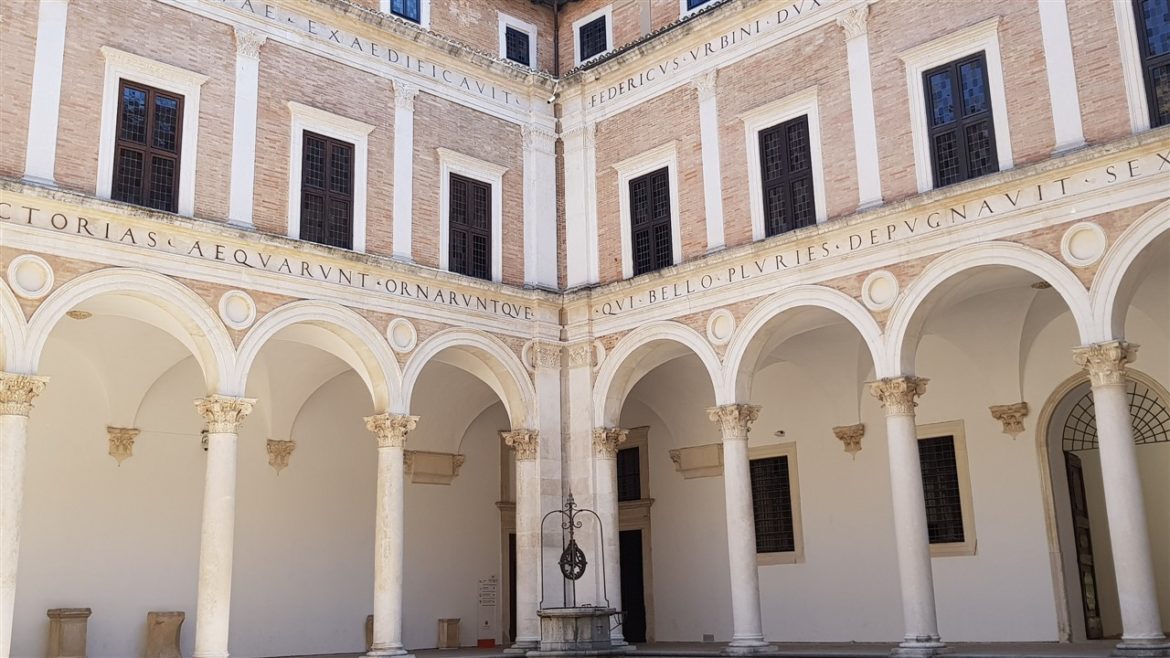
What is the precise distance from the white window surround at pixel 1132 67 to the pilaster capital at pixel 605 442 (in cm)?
947

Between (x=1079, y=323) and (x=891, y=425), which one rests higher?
(x=1079, y=323)

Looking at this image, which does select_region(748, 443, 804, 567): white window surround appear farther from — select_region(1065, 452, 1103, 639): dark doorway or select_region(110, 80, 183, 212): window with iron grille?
select_region(110, 80, 183, 212): window with iron grille

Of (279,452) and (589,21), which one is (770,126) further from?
(279,452)

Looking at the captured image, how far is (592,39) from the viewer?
71.4ft

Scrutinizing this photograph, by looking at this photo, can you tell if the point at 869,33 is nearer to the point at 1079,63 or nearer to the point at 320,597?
the point at 1079,63

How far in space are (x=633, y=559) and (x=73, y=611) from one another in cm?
1091

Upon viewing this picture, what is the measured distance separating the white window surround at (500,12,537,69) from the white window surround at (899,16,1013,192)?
7.76 m

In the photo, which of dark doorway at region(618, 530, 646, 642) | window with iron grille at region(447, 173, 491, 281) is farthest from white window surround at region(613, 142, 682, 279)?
dark doorway at region(618, 530, 646, 642)

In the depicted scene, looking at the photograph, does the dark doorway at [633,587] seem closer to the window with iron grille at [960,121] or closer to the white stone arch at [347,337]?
the white stone arch at [347,337]

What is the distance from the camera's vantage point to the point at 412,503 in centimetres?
2273

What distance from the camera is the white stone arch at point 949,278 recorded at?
14234 mm

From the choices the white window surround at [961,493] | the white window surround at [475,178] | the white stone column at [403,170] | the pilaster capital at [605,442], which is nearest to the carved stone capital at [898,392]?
the white window surround at [961,493]

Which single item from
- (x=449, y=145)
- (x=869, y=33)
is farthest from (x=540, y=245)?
(x=869, y=33)

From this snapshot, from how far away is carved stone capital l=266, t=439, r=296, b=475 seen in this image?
70.2ft
